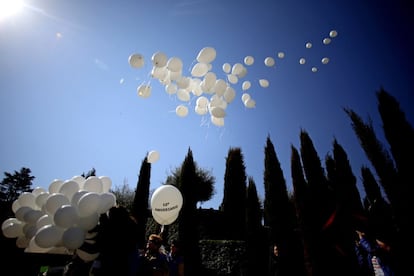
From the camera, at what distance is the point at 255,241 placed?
35.0ft

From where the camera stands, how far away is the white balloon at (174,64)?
4434 mm

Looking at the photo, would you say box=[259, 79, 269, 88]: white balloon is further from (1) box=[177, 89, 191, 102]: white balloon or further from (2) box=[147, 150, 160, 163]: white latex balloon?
(2) box=[147, 150, 160, 163]: white latex balloon

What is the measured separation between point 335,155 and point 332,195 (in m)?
3.07

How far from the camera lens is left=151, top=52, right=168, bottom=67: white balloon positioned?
432 cm

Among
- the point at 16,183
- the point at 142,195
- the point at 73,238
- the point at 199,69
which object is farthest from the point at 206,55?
the point at 16,183

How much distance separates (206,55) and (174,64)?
715 mm

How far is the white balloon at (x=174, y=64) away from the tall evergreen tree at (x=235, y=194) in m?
11.5

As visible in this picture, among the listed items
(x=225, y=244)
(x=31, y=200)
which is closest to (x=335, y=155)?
(x=225, y=244)

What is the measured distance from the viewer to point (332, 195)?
39.9 ft

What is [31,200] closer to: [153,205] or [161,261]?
[153,205]

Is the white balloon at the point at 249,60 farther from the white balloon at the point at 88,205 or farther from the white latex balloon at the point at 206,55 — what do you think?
the white balloon at the point at 88,205

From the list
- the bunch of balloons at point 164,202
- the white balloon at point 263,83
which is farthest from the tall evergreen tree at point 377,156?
the bunch of balloons at point 164,202

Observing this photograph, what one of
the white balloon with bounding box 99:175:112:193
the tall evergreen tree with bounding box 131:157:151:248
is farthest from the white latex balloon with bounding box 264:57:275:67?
the tall evergreen tree with bounding box 131:157:151:248

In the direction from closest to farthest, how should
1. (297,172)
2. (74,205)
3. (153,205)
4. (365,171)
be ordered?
(74,205), (153,205), (297,172), (365,171)
